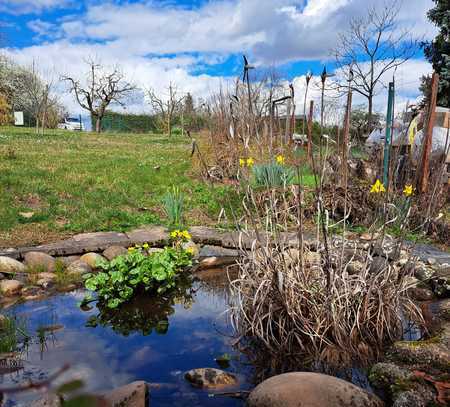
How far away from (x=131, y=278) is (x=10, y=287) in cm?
97

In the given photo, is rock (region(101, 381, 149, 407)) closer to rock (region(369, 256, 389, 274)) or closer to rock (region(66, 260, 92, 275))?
rock (region(369, 256, 389, 274))

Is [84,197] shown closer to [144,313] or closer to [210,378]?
[144,313]

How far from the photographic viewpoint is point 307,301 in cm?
251

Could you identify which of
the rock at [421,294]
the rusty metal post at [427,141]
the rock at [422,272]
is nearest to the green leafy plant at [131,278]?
the rock at [421,294]

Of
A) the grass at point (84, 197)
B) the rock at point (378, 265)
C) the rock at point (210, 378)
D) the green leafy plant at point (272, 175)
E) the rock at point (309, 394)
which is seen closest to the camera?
the rock at point (309, 394)

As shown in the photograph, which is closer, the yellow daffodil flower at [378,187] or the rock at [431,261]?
the yellow daffodil flower at [378,187]

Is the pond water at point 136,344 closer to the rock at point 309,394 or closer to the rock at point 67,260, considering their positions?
the rock at point 309,394

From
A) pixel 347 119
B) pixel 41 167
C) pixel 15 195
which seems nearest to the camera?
pixel 347 119

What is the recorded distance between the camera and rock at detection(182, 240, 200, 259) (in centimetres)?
448

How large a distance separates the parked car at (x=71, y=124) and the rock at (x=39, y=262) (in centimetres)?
3491

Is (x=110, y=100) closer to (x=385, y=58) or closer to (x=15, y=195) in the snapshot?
(x=385, y=58)

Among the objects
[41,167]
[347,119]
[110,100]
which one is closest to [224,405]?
[347,119]

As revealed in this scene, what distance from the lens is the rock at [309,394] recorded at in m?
1.90

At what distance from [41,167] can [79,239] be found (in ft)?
11.8
